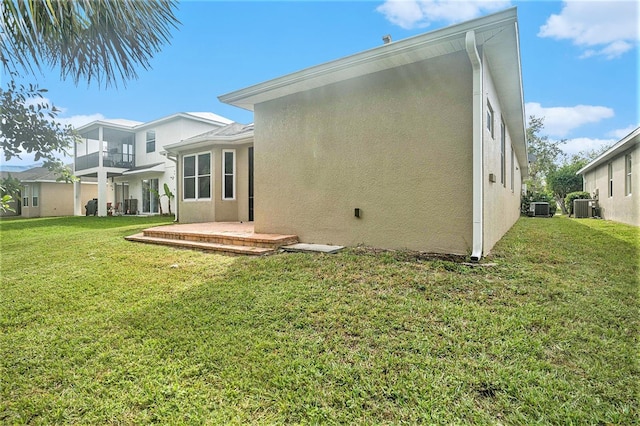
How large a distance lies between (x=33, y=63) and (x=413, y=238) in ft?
16.4

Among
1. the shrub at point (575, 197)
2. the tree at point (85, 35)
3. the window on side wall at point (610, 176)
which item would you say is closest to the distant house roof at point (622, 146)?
the window on side wall at point (610, 176)

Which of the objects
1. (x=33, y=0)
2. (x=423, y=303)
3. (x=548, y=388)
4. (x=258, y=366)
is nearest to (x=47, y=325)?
(x=258, y=366)

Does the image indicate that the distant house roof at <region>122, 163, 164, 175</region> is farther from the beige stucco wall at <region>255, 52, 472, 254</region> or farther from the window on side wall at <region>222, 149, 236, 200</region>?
the beige stucco wall at <region>255, 52, 472, 254</region>

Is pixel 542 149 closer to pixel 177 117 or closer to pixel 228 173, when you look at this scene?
pixel 177 117

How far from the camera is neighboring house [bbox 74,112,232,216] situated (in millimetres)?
19484

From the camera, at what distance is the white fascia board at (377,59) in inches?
171

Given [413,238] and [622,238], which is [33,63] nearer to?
[413,238]

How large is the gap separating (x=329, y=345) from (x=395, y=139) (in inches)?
150

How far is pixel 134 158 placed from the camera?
869 inches

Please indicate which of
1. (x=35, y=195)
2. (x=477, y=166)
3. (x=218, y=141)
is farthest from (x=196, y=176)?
(x=35, y=195)

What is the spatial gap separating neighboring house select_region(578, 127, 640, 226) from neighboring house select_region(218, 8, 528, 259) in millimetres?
6940

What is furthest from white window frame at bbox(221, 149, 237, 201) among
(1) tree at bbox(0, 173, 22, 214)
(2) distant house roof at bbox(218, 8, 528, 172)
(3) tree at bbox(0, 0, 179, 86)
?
(1) tree at bbox(0, 173, 22, 214)

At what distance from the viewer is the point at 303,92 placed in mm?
6551

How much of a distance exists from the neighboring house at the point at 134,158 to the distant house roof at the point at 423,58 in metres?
13.9
